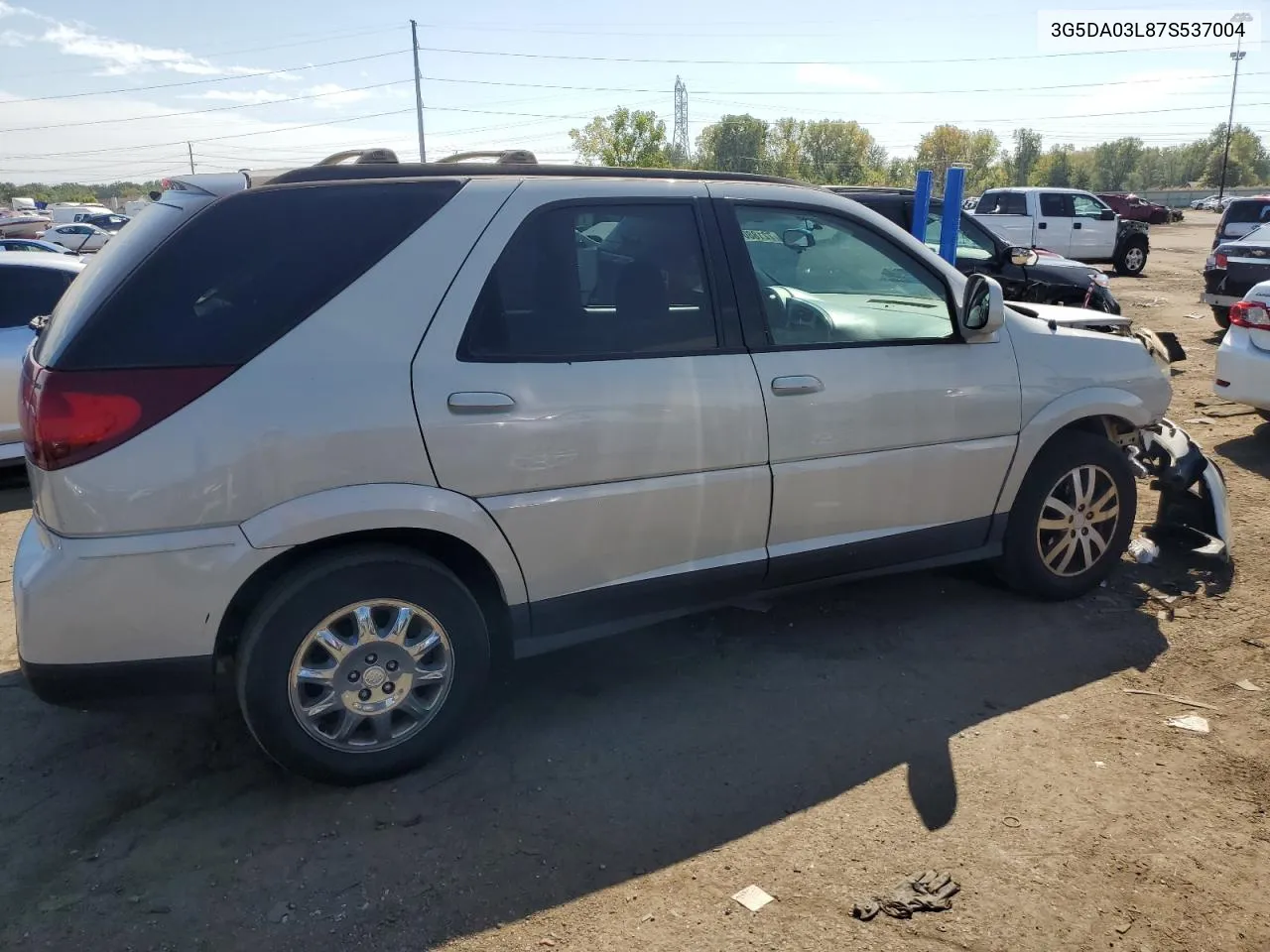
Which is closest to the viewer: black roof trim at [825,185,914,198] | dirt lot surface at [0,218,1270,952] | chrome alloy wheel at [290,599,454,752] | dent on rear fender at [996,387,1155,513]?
dirt lot surface at [0,218,1270,952]

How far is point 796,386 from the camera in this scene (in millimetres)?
3588

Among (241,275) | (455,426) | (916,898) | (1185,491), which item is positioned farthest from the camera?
(1185,491)

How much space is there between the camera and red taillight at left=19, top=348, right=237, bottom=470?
2.70m

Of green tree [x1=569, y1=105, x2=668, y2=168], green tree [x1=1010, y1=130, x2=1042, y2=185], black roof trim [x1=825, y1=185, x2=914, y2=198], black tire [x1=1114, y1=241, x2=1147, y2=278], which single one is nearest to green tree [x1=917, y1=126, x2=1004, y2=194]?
green tree [x1=1010, y1=130, x2=1042, y2=185]

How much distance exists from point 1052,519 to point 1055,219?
64.0 feet

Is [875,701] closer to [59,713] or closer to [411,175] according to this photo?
[411,175]

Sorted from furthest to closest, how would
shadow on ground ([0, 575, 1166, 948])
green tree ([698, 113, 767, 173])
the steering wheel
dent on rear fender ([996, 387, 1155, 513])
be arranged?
green tree ([698, 113, 767, 173]) < dent on rear fender ([996, 387, 1155, 513]) < the steering wheel < shadow on ground ([0, 575, 1166, 948])

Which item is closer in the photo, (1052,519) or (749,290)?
(749,290)

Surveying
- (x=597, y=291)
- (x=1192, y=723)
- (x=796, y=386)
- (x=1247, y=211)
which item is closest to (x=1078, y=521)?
(x=1192, y=723)

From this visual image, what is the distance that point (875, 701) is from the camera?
146 inches

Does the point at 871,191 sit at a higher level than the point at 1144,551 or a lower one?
higher

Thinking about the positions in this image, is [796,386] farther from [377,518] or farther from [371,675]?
[371,675]

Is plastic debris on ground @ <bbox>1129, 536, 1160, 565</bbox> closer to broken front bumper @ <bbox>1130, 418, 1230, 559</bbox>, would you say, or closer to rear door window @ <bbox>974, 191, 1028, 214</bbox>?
broken front bumper @ <bbox>1130, 418, 1230, 559</bbox>

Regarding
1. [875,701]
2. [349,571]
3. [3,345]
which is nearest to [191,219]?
[349,571]
